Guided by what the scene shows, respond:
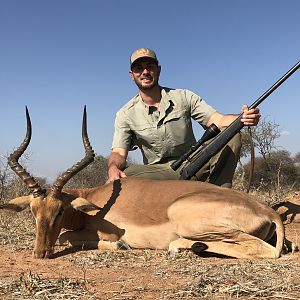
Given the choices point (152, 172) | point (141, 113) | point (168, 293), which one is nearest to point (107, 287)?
point (168, 293)

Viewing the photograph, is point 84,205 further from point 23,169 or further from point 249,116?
point 249,116

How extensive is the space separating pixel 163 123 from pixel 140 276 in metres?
3.25

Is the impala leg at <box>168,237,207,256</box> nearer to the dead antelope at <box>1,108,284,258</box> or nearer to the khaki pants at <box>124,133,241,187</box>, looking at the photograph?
the dead antelope at <box>1,108,284,258</box>

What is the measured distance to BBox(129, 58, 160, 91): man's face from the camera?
618cm

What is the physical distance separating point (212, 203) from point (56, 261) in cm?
141

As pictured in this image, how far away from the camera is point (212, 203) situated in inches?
163

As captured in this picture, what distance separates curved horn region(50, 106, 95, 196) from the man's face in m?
1.44

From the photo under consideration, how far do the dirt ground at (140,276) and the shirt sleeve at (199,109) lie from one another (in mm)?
2425

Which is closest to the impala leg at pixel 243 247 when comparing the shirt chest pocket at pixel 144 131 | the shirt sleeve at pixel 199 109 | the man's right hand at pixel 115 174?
the man's right hand at pixel 115 174

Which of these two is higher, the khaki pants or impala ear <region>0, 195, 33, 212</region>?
the khaki pants

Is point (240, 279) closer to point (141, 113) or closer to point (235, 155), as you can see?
point (235, 155)

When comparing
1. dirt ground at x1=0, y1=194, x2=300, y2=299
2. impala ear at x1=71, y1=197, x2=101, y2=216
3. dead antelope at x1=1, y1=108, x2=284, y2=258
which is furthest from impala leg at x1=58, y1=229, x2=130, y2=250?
impala ear at x1=71, y1=197, x2=101, y2=216

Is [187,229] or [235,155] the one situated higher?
[235,155]

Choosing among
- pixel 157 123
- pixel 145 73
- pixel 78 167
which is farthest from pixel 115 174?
pixel 145 73
